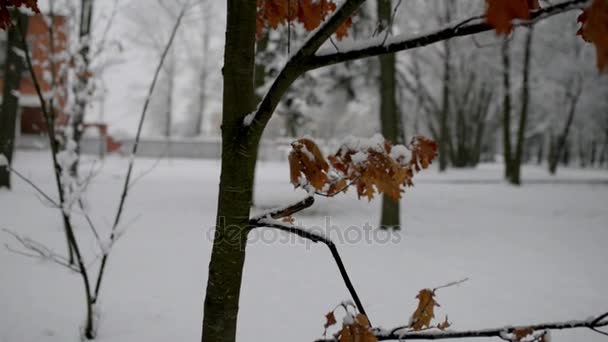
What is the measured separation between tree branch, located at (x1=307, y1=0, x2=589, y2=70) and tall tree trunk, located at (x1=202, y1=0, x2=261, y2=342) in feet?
0.70

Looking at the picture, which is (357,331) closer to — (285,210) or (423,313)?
(423,313)

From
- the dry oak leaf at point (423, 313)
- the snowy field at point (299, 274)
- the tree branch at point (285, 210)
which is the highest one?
the tree branch at point (285, 210)

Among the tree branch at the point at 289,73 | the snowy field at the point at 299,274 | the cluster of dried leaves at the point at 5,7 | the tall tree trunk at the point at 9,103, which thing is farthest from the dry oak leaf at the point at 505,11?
the tall tree trunk at the point at 9,103

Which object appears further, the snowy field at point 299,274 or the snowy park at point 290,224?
the snowy field at point 299,274

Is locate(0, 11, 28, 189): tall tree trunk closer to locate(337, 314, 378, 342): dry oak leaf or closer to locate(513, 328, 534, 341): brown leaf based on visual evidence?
locate(337, 314, 378, 342): dry oak leaf

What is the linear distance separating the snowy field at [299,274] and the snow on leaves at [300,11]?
155 centimetres

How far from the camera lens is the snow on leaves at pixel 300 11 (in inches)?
57.1

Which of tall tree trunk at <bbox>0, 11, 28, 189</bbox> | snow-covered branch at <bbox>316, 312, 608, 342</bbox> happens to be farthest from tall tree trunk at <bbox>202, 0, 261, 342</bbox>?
tall tree trunk at <bbox>0, 11, 28, 189</bbox>

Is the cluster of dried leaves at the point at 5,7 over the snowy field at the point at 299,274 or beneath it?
over

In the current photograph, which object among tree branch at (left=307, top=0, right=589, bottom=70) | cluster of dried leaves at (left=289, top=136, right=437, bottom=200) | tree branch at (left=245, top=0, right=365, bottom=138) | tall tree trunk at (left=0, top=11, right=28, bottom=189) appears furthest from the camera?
Answer: tall tree trunk at (left=0, top=11, right=28, bottom=189)

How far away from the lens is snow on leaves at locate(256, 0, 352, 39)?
4.76 ft

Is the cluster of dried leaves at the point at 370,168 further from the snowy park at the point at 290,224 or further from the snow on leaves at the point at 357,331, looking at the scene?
the snow on leaves at the point at 357,331

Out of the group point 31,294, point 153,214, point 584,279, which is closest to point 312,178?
point 31,294

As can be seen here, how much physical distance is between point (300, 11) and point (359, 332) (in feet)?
3.80
